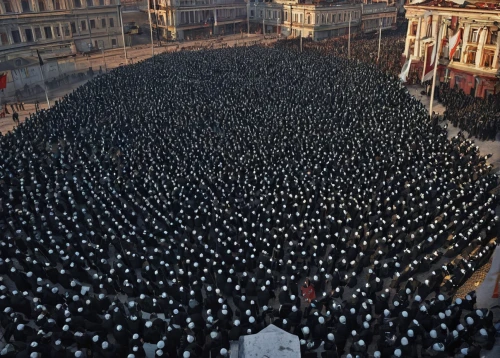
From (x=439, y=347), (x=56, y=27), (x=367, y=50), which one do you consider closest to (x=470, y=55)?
(x=367, y=50)

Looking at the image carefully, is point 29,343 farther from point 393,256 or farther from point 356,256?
point 393,256

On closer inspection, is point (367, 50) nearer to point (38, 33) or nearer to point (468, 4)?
point (468, 4)

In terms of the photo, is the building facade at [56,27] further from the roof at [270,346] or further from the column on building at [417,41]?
the roof at [270,346]

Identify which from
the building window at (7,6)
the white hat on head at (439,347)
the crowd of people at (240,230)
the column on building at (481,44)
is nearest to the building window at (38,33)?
the building window at (7,6)

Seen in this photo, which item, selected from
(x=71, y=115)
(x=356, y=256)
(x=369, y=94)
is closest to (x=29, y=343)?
(x=356, y=256)

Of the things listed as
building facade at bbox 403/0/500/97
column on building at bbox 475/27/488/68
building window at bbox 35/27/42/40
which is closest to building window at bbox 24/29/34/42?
building window at bbox 35/27/42/40

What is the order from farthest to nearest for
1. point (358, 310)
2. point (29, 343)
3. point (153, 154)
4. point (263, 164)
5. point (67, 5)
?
1. point (67, 5)
2. point (153, 154)
3. point (263, 164)
4. point (358, 310)
5. point (29, 343)

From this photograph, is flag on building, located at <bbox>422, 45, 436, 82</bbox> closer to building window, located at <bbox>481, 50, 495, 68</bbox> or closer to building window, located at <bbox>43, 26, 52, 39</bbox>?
building window, located at <bbox>481, 50, 495, 68</bbox>
